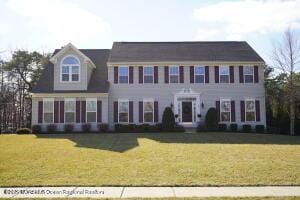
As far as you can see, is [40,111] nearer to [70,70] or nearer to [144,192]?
[70,70]

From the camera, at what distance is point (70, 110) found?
2738 centimetres

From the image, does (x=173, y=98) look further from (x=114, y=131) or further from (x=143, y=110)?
(x=114, y=131)

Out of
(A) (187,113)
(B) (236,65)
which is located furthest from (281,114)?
(A) (187,113)

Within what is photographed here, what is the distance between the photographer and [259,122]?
28234mm

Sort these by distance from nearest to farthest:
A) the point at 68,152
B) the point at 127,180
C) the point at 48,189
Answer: the point at 48,189 < the point at 127,180 < the point at 68,152

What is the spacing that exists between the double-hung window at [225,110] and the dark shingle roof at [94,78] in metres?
9.66

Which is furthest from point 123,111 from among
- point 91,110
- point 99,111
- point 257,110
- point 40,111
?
point 257,110

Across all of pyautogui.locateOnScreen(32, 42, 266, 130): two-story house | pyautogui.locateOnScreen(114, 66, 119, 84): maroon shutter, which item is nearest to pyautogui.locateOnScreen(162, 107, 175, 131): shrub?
pyautogui.locateOnScreen(32, 42, 266, 130): two-story house

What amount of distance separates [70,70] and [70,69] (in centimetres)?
8

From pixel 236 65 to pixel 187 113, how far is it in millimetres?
5810

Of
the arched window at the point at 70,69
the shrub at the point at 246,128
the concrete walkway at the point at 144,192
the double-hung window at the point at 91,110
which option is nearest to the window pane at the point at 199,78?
the shrub at the point at 246,128

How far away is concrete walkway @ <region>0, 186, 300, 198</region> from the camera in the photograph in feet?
25.7

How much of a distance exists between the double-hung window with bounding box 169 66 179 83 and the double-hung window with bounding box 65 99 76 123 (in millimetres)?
8248

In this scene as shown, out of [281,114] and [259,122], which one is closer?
[259,122]
